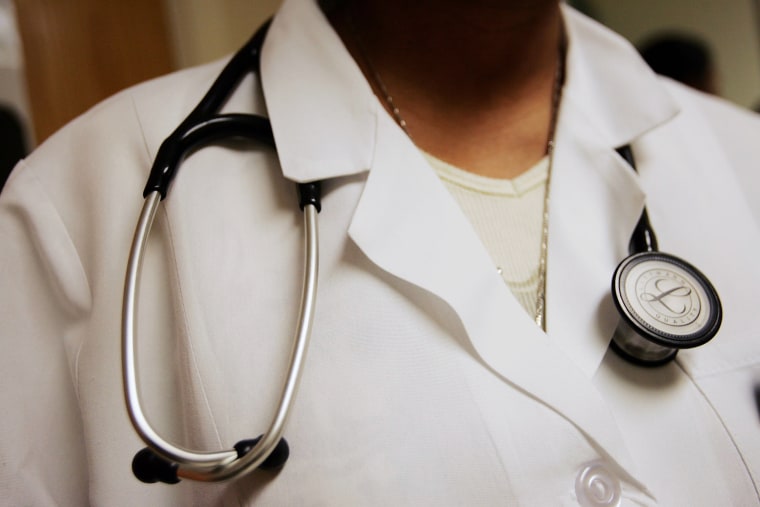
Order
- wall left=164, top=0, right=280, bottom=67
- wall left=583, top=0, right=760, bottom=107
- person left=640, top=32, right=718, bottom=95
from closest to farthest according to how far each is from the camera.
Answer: wall left=164, top=0, right=280, bottom=67, person left=640, top=32, right=718, bottom=95, wall left=583, top=0, right=760, bottom=107

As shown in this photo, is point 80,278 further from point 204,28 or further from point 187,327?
point 204,28

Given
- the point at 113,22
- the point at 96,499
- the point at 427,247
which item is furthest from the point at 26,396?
the point at 113,22

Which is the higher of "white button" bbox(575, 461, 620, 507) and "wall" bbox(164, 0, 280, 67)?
"wall" bbox(164, 0, 280, 67)

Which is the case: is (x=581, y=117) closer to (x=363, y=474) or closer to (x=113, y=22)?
(x=363, y=474)

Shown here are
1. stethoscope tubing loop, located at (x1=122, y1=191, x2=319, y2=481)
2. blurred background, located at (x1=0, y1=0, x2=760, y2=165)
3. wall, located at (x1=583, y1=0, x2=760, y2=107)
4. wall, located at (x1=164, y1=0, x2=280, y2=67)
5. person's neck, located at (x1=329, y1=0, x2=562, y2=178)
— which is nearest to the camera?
→ stethoscope tubing loop, located at (x1=122, y1=191, x2=319, y2=481)

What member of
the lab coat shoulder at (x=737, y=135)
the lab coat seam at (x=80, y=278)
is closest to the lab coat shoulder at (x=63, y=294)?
the lab coat seam at (x=80, y=278)

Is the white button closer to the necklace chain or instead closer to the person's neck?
the necklace chain

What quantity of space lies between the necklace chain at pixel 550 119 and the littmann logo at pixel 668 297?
0.28 feet

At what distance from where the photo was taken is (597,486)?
44cm

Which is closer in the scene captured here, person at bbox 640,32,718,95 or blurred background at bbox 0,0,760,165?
blurred background at bbox 0,0,760,165

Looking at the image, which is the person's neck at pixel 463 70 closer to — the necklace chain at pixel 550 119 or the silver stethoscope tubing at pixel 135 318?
the necklace chain at pixel 550 119

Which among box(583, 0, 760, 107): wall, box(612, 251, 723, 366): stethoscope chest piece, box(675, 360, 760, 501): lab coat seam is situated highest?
box(612, 251, 723, 366): stethoscope chest piece

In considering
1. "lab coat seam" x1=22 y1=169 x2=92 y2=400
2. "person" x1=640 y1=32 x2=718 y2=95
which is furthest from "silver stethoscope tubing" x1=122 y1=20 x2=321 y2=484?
"person" x1=640 y1=32 x2=718 y2=95

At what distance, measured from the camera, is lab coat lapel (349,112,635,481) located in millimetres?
446
